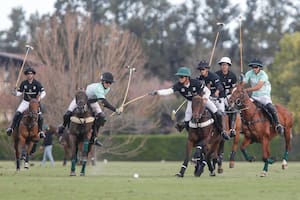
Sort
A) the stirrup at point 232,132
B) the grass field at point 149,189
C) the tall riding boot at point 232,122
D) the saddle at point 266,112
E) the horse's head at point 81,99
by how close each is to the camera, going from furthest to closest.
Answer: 1. the tall riding boot at point 232,122
2. the stirrup at point 232,132
3. the saddle at point 266,112
4. the horse's head at point 81,99
5. the grass field at point 149,189

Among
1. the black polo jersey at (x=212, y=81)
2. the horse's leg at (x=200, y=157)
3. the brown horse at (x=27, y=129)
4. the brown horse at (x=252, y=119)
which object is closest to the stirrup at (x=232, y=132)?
the brown horse at (x=252, y=119)

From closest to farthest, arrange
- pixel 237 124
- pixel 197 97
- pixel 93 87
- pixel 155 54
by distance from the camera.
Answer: pixel 197 97 < pixel 93 87 < pixel 237 124 < pixel 155 54

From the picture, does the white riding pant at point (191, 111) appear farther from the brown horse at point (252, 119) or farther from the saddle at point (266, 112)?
the saddle at point (266, 112)

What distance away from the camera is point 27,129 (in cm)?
2642

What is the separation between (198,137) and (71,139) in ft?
11.8

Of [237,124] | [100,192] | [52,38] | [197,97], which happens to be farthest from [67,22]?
[100,192]

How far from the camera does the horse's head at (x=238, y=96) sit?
985 inches

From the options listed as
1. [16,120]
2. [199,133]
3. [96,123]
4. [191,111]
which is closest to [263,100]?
[191,111]

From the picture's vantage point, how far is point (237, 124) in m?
26.2

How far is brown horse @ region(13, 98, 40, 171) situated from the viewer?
25.6 m

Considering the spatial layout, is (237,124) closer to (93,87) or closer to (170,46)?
(93,87)

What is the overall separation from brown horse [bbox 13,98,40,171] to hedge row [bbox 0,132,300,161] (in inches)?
1081

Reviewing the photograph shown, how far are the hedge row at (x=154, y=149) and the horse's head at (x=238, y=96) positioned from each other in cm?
2939

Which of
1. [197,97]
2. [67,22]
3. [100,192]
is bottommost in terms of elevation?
[100,192]
